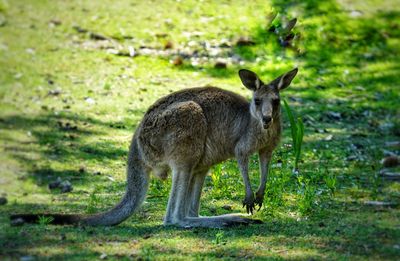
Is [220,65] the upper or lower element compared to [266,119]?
upper

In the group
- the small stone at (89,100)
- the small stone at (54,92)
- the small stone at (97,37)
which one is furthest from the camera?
the small stone at (97,37)

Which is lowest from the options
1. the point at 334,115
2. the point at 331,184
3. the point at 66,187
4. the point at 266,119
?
the point at 66,187

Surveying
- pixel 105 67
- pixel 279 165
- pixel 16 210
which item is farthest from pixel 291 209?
pixel 105 67

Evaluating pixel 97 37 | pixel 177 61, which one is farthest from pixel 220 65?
pixel 97 37

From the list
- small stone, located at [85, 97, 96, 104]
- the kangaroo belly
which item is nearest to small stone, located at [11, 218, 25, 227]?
the kangaroo belly

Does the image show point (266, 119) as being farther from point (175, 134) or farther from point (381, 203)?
point (381, 203)

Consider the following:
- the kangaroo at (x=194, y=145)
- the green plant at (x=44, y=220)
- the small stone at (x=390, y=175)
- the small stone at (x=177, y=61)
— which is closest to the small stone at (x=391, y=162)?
the small stone at (x=390, y=175)

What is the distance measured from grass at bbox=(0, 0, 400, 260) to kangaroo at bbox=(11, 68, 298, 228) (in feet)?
0.56

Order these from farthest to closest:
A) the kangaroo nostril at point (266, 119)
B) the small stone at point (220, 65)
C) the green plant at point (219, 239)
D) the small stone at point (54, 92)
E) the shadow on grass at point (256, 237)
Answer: the small stone at point (220, 65)
the small stone at point (54, 92)
the kangaroo nostril at point (266, 119)
the green plant at point (219, 239)
the shadow on grass at point (256, 237)

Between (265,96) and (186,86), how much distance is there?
4371 mm

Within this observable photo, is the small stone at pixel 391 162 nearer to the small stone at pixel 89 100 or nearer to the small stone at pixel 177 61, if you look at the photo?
the small stone at pixel 89 100

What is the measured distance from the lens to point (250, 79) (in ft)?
20.3

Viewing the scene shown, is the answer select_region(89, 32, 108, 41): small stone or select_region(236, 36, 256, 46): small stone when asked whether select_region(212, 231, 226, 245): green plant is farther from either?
select_region(89, 32, 108, 41): small stone

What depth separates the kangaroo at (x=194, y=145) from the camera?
Result: 19.5 ft
